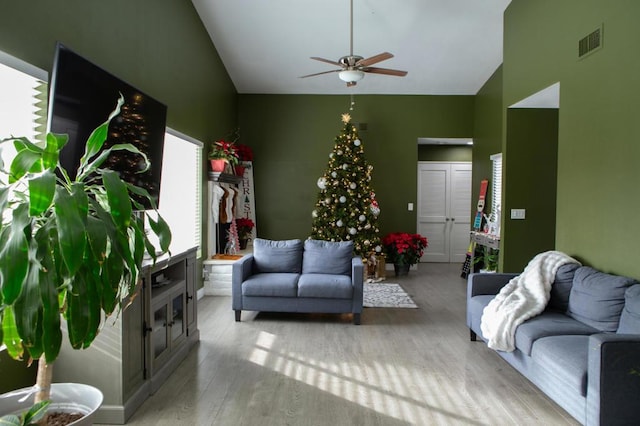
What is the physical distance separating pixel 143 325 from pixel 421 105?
6.82 meters

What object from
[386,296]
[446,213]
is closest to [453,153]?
[446,213]

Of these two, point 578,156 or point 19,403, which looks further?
point 578,156

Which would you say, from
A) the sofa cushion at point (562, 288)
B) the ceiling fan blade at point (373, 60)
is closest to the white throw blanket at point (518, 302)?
the sofa cushion at point (562, 288)

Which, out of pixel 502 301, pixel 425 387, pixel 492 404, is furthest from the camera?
pixel 502 301

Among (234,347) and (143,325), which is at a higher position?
(143,325)

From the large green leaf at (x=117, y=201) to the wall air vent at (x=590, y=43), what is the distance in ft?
12.7

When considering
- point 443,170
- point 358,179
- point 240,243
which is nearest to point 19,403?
point 240,243

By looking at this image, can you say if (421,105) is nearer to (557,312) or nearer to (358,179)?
(358,179)

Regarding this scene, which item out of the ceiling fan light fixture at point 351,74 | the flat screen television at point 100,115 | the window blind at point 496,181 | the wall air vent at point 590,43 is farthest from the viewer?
the window blind at point 496,181

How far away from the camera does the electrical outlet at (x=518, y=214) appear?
548 centimetres

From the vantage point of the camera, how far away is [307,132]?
327 inches

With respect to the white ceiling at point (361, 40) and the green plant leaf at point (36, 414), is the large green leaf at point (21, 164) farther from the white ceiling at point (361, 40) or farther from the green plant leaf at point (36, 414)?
the white ceiling at point (361, 40)

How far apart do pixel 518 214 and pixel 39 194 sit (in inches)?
211

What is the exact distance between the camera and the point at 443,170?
369 inches
